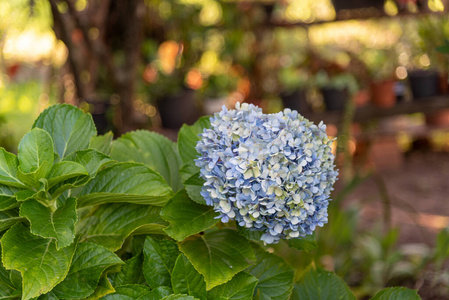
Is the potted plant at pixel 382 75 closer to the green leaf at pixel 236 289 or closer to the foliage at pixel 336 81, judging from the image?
the foliage at pixel 336 81

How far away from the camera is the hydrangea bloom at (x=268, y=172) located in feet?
2.41

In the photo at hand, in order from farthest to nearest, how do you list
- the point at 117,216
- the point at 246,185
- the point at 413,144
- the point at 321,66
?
the point at 413,144
the point at 321,66
the point at 117,216
the point at 246,185

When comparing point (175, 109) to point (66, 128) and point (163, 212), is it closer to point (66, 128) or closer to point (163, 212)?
point (66, 128)

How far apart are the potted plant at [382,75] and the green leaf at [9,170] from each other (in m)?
3.23

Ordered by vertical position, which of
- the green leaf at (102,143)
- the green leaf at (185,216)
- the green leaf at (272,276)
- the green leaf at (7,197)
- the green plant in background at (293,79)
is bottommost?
the green plant in background at (293,79)

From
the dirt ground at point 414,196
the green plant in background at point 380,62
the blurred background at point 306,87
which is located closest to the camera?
the blurred background at point 306,87

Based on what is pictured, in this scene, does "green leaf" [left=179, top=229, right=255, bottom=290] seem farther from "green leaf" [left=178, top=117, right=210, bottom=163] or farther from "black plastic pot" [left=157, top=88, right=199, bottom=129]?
"black plastic pot" [left=157, top=88, right=199, bottom=129]

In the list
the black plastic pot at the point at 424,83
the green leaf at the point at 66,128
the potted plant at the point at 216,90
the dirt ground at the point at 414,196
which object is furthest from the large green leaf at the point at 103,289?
the black plastic pot at the point at 424,83

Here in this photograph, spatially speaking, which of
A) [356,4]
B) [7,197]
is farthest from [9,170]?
[356,4]

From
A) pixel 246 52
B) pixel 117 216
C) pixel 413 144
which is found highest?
pixel 117 216

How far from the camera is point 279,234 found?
788 mm

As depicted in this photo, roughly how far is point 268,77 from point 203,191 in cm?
343

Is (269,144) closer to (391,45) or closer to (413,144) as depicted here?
(391,45)

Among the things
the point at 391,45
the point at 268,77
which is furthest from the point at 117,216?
the point at 391,45
